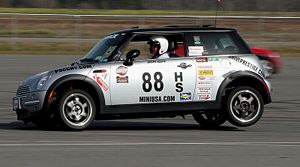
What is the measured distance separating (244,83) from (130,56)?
1962 mm

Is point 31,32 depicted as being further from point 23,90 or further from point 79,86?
point 79,86

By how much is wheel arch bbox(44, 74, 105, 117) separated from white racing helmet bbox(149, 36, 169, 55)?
1.21 metres

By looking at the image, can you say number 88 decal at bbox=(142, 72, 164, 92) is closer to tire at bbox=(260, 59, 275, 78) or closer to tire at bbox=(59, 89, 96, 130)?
tire at bbox=(59, 89, 96, 130)

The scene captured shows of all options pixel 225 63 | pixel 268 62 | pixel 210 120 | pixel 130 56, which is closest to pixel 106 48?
pixel 130 56

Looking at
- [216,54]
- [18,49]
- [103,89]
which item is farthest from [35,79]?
[18,49]

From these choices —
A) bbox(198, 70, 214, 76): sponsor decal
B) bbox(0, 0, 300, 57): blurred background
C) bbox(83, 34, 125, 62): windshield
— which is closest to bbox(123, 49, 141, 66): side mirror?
bbox(83, 34, 125, 62): windshield

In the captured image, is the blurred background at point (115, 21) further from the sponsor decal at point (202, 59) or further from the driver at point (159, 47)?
the sponsor decal at point (202, 59)

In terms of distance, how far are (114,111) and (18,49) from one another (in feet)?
76.5

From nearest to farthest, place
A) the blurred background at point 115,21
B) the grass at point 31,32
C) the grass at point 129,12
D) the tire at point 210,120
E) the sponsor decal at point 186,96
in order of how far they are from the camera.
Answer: the sponsor decal at point 186,96 < the tire at point 210,120 < the blurred background at point 115,21 < the grass at point 31,32 < the grass at point 129,12

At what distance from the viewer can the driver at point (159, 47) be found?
12164 mm

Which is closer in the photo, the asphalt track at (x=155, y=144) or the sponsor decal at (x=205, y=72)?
the asphalt track at (x=155, y=144)

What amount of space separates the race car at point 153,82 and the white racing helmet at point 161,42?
0.05 ft

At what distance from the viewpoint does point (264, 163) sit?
892 centimetres

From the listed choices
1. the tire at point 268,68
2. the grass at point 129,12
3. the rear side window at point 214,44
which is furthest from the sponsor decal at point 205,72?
the grass at point 129,12
